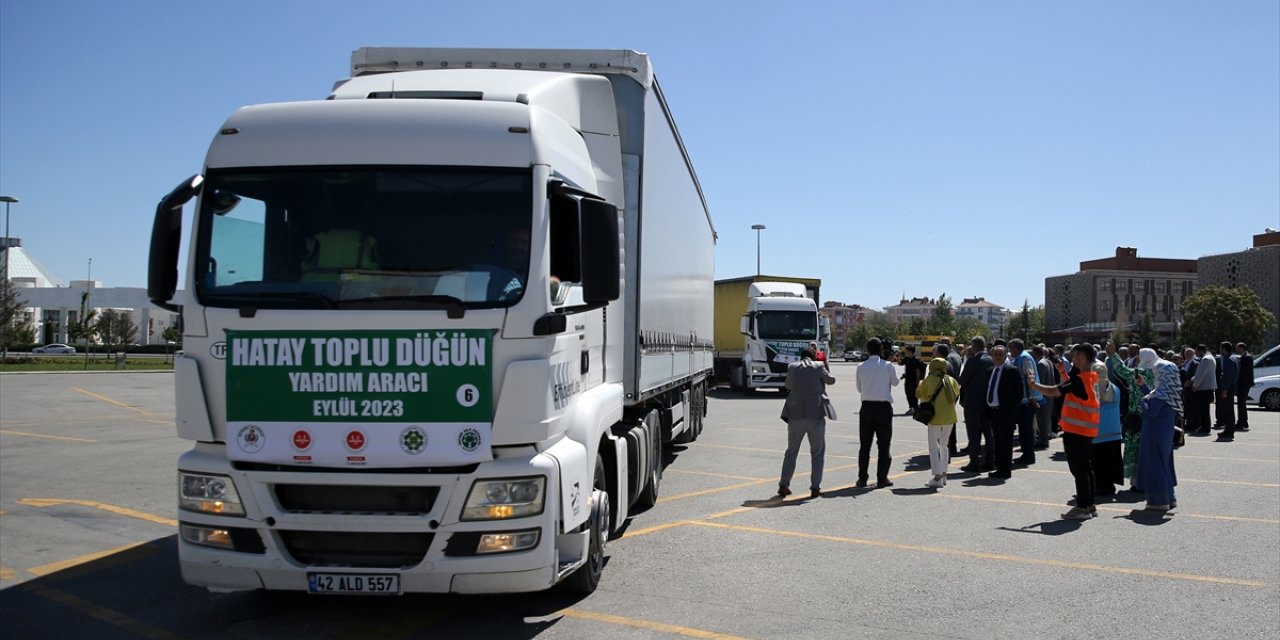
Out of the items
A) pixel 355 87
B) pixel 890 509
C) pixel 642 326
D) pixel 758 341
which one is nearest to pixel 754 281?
pixel 758 341

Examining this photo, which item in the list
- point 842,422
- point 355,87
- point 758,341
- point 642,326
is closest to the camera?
point 355,87

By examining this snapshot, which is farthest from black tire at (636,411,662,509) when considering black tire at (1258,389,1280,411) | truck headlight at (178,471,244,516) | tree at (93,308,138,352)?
tree at (93,308,138,352)

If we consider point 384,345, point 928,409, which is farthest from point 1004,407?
point 384,345

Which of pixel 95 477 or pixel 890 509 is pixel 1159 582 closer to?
A: pixel 890 509

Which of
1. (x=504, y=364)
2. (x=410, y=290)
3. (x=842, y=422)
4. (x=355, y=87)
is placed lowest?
(x=842, y=422)

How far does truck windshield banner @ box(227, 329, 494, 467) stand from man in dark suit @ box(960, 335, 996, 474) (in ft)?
31.3

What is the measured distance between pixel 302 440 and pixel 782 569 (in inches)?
149

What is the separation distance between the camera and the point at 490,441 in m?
4.96

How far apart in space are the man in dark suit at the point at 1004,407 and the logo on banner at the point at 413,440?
9.44 m

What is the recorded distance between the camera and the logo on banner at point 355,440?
16.2 feet

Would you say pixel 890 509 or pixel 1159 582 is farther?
pixel 890 509

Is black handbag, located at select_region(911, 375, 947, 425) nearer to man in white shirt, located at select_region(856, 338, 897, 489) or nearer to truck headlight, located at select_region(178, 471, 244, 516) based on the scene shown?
man in white shirt, located at select_region(856, 338, 897, 489)

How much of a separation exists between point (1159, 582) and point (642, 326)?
4.31m

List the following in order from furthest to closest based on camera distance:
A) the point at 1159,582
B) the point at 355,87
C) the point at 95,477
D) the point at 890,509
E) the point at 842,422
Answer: the point at 842,422 → the point at 95,477 → the point at 890,509 → the point at 1159,582 → the point at 355,87
